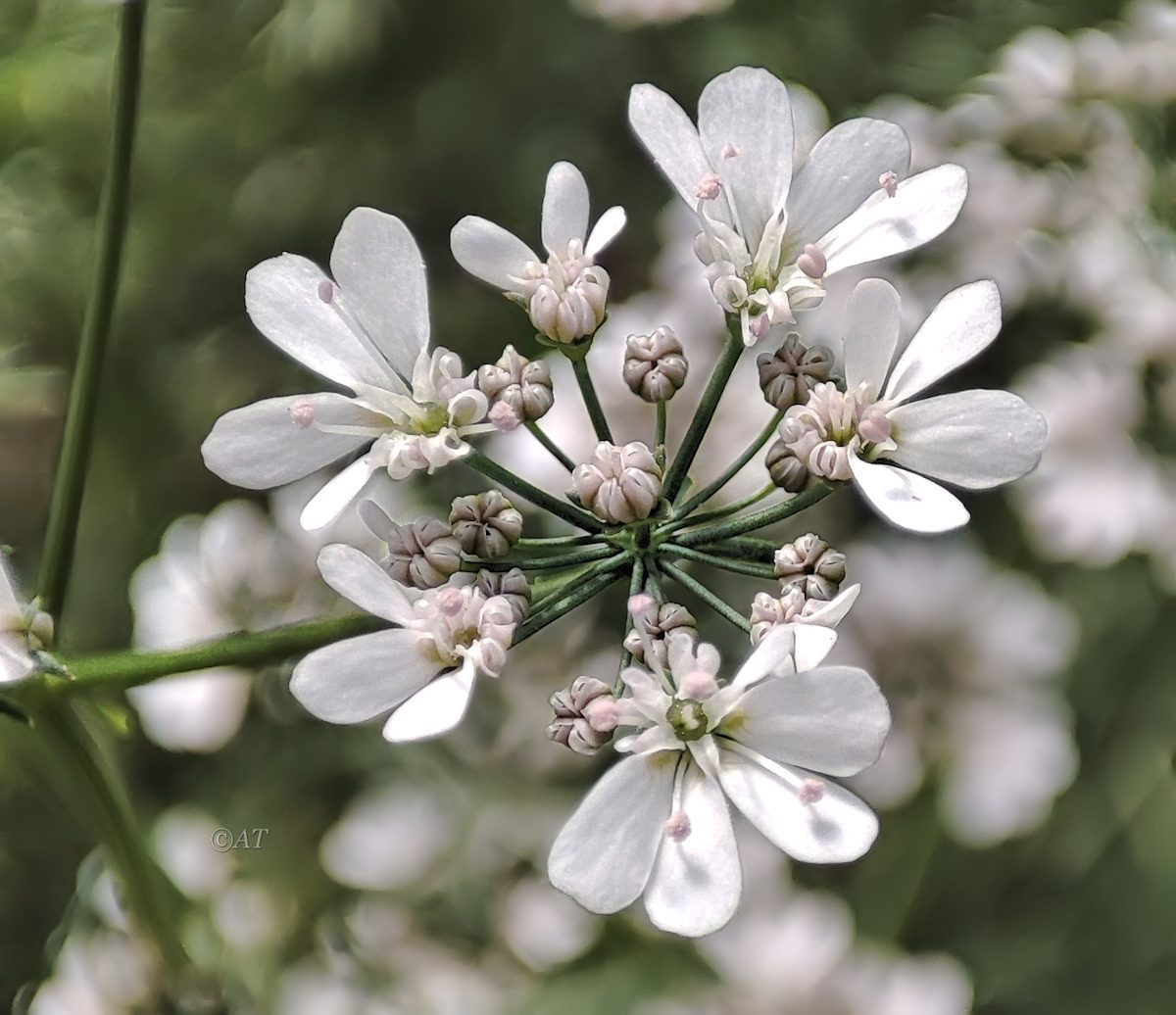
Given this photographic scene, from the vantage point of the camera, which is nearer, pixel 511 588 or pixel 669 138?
pixel 511 588

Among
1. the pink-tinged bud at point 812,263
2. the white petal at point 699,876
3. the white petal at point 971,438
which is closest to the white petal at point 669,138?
the pink-tinged bud at point 812,263

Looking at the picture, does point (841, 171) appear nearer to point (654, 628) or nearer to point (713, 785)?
point (654, 628)

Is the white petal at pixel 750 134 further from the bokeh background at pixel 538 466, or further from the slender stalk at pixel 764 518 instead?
the bokeh background at pixel 538 466

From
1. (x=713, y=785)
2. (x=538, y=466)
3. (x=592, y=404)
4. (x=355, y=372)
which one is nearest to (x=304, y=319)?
(x=355, y=372)

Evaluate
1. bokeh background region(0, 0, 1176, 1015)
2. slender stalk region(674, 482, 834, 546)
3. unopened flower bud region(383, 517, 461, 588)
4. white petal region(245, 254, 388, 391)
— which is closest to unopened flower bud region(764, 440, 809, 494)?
slender stalk region(674, 482, 834, 546)

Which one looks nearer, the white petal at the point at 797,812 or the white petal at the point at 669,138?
the white petal at the point at 797,812
